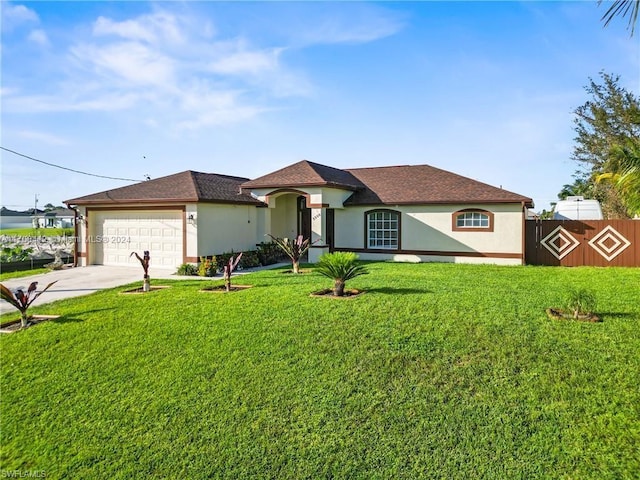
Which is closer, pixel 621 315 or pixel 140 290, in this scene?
pixel 621 315

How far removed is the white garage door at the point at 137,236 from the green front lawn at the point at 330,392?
7.53 m

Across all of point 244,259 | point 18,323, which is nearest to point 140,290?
point 18,323

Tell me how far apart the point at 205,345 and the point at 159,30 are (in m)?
9.03

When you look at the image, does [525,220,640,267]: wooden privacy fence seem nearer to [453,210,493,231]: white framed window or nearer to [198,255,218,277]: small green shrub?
[453,210,493,231]: white framed window

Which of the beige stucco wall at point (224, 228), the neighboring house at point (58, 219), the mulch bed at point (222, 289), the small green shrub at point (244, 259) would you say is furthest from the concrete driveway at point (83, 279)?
the neighboring house at point (58, 219)

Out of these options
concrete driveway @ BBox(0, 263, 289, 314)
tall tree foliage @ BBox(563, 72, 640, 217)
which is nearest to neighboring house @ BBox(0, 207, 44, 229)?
concrete driveway @ BBox(0, 263, 289, 314)

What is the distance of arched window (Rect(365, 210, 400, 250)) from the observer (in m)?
19.2

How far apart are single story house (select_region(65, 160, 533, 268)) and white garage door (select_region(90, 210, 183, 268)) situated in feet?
0.14

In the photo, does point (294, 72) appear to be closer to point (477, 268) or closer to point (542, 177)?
point (477, 268)

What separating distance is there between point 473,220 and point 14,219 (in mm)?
60850

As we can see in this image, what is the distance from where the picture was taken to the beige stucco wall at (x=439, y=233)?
1702 centimetres

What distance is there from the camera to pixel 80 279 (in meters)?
15.2

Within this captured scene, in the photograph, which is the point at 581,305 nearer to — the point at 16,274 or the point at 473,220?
the point at 473,220

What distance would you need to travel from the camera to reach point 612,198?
28.0 m
